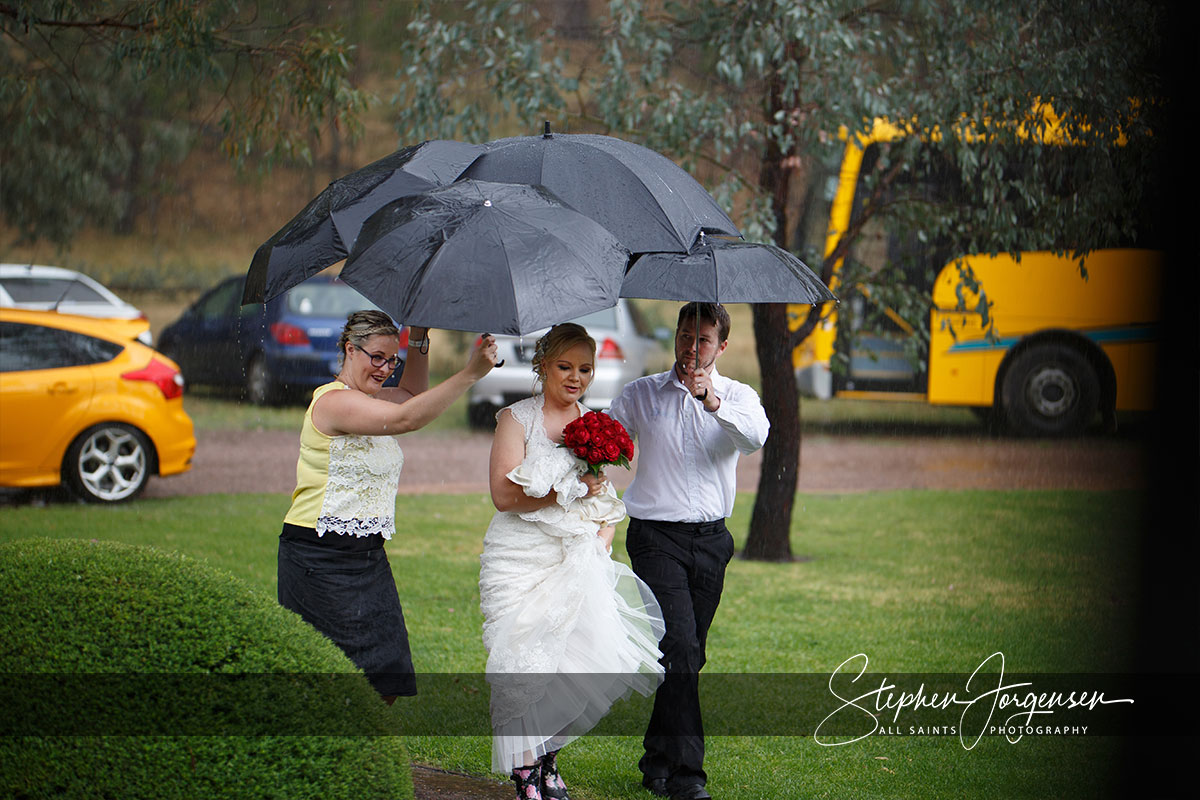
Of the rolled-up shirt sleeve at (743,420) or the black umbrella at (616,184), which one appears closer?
the black umbrella at (616,184)

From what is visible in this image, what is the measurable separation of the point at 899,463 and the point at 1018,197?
616 centimetres

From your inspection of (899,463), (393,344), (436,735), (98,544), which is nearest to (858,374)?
(899,463)

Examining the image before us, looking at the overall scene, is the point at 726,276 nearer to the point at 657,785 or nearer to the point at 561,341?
the point at 561,341

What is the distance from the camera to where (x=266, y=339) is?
1509cm

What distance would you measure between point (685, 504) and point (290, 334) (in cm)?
1130

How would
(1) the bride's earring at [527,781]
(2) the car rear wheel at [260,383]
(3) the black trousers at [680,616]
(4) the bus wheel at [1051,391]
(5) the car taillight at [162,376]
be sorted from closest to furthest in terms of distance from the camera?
(1) the bride's earring at [527,781] < (3) the black trousers at [680,616] < (5) the car taillight at [162,376] < (4) the bus wheel at [1051,391] < (2) the car rear wheel at [260,383]

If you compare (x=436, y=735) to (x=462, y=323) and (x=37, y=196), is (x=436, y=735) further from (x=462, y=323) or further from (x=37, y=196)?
(x=37, y=196)

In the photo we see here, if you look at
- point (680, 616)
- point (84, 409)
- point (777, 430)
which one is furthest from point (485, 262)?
point (84, 409)

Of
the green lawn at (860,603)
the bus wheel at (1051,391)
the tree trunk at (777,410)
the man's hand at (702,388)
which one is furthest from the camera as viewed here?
the bus wheel at (1051,391)

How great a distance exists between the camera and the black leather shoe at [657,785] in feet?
15.0

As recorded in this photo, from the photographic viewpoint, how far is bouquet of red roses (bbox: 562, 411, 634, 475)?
12.8ft

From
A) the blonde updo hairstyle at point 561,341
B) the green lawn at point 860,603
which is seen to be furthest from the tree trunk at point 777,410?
the blonde updo hairstyle at point 561,341

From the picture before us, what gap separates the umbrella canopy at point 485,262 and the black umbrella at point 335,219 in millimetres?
484

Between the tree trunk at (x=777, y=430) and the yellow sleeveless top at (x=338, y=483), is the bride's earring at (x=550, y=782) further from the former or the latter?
the tree trunk at (x=777, y=430)
